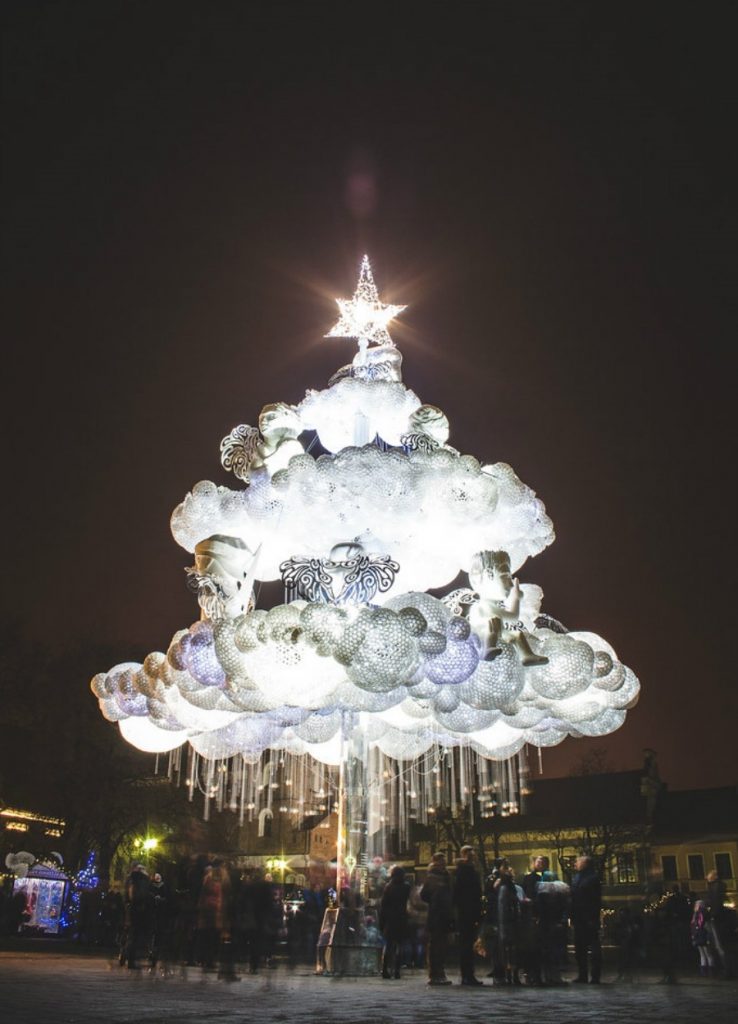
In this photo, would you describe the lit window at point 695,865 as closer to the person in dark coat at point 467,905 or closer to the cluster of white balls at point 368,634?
the cluster of white balls at point 368,634

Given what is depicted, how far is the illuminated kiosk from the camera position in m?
9.52

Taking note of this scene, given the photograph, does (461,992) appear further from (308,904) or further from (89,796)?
(89,796)

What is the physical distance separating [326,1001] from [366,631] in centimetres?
327

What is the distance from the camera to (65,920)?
27.5 metres

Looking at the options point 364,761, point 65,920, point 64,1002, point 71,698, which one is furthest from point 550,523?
point 65,920

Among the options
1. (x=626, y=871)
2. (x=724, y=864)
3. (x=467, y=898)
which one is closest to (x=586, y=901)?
(x=467, y=898)

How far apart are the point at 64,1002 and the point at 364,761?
505cm

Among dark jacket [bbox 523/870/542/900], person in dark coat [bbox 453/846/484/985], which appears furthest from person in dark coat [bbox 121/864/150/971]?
dark jacket [bbox 523/870/542/900]

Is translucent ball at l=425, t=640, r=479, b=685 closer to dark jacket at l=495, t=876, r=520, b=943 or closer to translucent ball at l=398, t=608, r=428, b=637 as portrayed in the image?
translucent ball at l=398, t=608, r=428, b=637

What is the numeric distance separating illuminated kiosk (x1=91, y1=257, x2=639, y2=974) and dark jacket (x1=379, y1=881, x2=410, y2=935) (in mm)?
577

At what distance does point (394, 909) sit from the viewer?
971 centimetres

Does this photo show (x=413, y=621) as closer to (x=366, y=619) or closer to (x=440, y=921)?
(x=366, y=619)

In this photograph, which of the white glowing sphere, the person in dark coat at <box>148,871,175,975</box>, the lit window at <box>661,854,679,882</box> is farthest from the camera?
the lit window at <box>661,854,679,882</box>

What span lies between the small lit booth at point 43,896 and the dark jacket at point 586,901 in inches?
864
